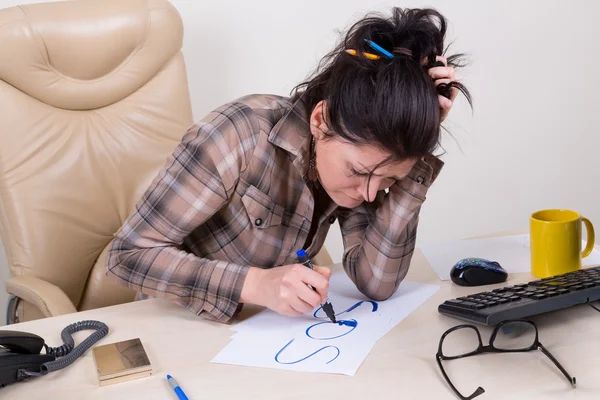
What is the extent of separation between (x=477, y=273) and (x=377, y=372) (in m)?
0.39

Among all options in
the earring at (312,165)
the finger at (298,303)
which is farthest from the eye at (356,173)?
the finger at (298,303)

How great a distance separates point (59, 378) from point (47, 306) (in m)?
0.41

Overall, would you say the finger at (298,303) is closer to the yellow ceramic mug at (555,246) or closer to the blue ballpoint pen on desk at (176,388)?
the blue ballpoint pen on desk at (176,388)

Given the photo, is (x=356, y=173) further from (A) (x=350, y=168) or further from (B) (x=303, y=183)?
(B) (x=303, y=183)

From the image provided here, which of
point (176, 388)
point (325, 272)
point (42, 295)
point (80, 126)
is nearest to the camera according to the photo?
point (176, 388)

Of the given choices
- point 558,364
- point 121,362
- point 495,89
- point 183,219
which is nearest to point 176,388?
point 121,362

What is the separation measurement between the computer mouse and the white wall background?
1.16 metres

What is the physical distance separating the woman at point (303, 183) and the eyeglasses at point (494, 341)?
0.21m

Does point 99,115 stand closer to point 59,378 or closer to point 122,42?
point 122,42

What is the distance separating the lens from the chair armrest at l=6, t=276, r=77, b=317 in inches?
53.1

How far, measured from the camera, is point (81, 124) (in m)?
1.66

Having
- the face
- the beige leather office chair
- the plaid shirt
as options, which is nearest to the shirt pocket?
the plaid shirt

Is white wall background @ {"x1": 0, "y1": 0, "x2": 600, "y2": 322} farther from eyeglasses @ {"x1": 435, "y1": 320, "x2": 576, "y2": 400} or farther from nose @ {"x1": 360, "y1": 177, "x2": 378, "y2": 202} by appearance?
eyeglasses @ {"x1": 435, "y1": 320, "x2": 576, "y2": 400}

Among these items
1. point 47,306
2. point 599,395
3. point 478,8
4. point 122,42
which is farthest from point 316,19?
point 599,395
